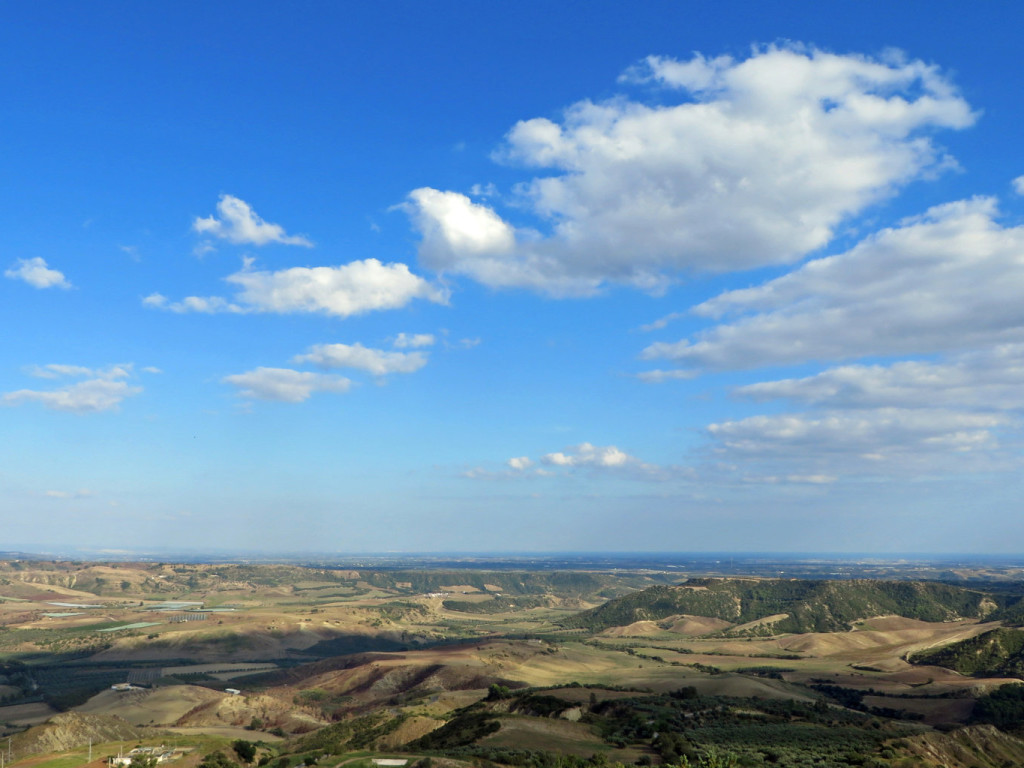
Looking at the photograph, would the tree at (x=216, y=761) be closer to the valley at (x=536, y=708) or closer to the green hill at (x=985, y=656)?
the valley at (x=536, y=708)

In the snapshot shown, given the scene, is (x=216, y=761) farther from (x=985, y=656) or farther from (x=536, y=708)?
(x=985, y=656)

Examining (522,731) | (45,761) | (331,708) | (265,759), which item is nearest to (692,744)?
(522,731)

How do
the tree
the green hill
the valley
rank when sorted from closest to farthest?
the valley
the tree
the green hill

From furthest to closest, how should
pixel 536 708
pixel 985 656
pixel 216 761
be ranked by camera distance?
1. pixel 985 656
2. pixel 536 708
3. pixel 216 761

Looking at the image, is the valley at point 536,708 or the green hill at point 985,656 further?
the green hill at point 985,656

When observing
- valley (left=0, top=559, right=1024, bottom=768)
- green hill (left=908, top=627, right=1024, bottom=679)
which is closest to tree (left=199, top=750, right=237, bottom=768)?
valley (left=0, top=559, right=1024, bottom=768)

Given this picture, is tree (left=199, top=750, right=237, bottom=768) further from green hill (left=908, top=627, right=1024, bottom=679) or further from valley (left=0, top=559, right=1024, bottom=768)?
green hill (left=908, top=627, right=1024, bottom=679)

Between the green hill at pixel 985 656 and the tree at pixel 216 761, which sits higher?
the tree at pixel 216 761

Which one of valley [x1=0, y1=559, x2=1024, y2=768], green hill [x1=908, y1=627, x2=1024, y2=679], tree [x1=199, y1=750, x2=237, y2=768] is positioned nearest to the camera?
valley [x1=0, y1=559, x2=1024, y2=768]

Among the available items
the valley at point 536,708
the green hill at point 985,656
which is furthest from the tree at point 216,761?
the green hill at point 985,656

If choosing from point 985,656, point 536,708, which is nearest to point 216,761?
point 536,708
